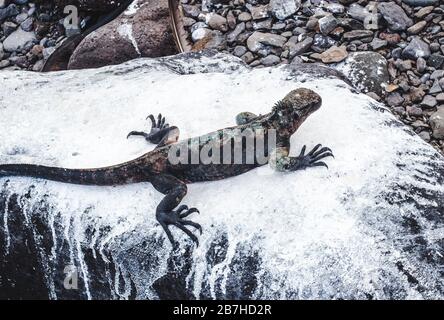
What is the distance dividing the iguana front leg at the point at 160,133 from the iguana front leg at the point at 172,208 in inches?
15.6

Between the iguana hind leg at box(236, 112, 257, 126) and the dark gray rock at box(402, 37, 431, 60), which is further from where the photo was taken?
the dark gray rock at box(402, 37, 431, 60)

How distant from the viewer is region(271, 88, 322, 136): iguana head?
14.8 feet

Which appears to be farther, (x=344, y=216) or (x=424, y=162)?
(x=424, y=162)

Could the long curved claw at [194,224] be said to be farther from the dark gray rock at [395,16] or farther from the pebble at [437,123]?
the dark gray rock at [395,16]

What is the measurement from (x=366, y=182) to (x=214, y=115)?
55.6 inches

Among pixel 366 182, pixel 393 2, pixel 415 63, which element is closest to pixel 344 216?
pixel 366 182

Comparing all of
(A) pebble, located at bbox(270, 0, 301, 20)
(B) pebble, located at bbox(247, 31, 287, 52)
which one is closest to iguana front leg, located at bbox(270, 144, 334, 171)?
(B) pebble, located at bbox(247, 31, 287, 52)

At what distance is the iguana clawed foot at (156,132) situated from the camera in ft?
15.8

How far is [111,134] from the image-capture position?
195 inches

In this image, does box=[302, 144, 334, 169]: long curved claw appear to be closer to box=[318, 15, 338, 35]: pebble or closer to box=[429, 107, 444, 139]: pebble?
box=[429, 107, 444, 139]: pebble

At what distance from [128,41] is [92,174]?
3028 mm

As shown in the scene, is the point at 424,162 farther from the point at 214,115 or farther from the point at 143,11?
the point at 143,11

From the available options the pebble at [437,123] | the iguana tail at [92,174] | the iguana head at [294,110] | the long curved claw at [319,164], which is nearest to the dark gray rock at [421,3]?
the pebble at [437,123]

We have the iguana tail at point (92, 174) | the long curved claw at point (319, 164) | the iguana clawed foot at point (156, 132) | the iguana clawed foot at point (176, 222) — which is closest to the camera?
the iguana clawed foot at point (176, 222)
